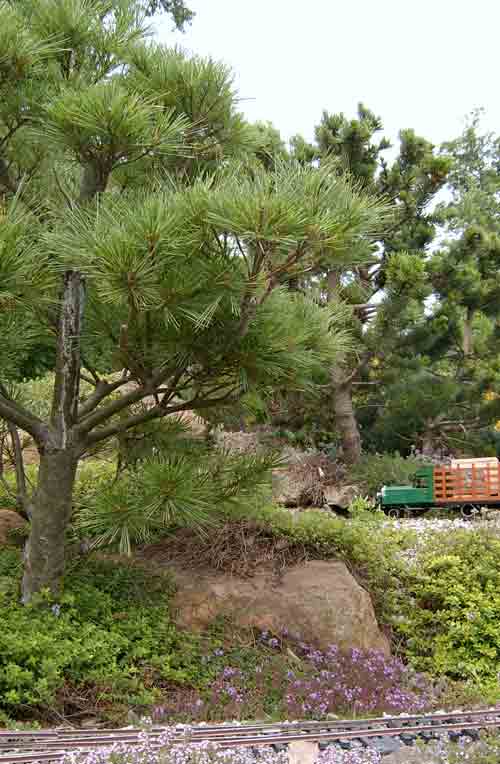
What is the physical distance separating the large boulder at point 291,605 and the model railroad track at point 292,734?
1172 millimetres

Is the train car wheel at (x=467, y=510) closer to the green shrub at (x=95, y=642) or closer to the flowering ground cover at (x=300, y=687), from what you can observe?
the flowering ground cover at (x=300, y=687)

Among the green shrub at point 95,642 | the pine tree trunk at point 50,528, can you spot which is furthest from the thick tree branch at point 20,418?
the green shrub at point 95,642

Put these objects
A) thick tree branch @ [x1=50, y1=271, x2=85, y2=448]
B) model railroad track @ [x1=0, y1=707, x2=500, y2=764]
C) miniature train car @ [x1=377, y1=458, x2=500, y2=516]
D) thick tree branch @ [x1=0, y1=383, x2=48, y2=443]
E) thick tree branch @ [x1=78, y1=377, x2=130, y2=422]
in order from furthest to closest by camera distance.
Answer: miniature train car @ [x1=377, y1=458, x2=500, y2=516] < thick tree branch @ [x1=78, y1=377, x2=130, y2=422] < thick tree branch @ [x1=50, y1=271, x2=85, y2=448] < thick tree branch @ [x1=0, y1=383, x2=48, y2=443] < model railroad track @ [x1=0, y1=707, x2=500, y2=764]

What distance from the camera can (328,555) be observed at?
188 inches

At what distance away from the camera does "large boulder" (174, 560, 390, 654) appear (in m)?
4.11

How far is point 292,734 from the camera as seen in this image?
105 inches

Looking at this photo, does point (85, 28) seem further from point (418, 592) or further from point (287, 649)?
point (418, 592)

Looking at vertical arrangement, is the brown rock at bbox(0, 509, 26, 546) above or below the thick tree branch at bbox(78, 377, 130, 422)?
below

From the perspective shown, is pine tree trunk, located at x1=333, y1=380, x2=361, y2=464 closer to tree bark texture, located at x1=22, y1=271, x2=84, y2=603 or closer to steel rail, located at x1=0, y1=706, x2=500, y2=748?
tree bark texture, located at x1=22, y1=271, x2=84, y2=603

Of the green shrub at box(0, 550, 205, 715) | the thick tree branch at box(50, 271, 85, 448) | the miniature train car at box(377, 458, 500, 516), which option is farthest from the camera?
the miniature train car at box(377, 458, 500, 516)

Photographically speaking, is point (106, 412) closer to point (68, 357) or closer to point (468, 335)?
point (68, 357)

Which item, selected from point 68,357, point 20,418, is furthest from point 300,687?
point 68,357

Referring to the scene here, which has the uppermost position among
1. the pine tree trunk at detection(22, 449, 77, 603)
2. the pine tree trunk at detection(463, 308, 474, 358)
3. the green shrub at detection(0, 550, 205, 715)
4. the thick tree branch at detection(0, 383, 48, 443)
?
the pine tree trunk at detection(463, 308, 474, 358)

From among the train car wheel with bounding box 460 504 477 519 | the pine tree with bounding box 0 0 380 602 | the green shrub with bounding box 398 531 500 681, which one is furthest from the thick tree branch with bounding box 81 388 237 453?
the train car wheel with bounding box 460 504 477 519
